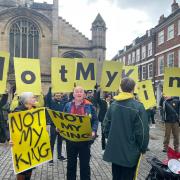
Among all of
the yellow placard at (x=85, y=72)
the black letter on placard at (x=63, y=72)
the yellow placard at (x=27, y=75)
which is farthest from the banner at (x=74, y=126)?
the yellow placard at (x=85, y=72)

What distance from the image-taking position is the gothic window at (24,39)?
35969 millimetres

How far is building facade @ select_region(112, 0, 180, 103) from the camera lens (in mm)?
33250

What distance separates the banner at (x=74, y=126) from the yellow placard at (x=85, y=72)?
12.1 ft

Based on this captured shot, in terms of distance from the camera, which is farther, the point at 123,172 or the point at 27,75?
the point at 27,75

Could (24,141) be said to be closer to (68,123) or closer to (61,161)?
(68,123)

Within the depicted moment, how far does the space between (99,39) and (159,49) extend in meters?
6.50

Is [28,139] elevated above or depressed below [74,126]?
below

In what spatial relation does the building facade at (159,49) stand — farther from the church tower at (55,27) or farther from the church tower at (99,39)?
the church tower at (55,27)

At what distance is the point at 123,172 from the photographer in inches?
193

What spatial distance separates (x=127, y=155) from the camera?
480cm

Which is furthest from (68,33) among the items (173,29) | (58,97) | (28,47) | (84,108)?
(84,108)

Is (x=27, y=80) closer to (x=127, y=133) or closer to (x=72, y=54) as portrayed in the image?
(x=127, y=133)

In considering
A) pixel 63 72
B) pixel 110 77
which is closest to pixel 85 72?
pixel 63 72

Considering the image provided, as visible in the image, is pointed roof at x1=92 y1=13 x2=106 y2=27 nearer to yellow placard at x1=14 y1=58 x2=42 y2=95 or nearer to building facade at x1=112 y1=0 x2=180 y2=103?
building facade at x1=112 y1=0 x2=180 y2=103
